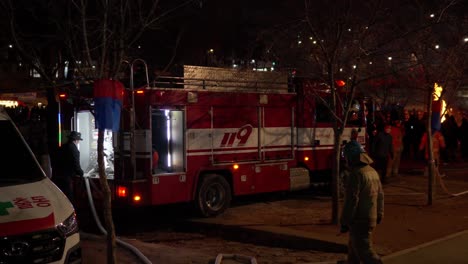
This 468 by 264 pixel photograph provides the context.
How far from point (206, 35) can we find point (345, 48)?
52.8 feet

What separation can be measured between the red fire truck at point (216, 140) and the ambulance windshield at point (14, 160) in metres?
3.60

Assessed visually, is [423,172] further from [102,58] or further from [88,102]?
[102,58]

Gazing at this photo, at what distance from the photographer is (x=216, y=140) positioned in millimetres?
11680

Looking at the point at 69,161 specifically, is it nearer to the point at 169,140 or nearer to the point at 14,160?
the point at 169,140

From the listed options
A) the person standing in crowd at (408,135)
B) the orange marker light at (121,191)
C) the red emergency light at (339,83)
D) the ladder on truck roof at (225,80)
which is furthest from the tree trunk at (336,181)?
the person standing in crowd at (408,135)

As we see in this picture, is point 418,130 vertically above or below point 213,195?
above

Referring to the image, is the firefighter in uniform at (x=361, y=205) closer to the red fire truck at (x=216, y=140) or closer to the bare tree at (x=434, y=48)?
the red fire truck at (x=216, y=140)

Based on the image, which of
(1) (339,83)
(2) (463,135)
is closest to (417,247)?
(1) (339,83)

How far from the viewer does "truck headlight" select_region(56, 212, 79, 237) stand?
5506 mm

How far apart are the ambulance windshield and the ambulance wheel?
5.07 m

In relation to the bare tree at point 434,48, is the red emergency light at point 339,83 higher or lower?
lower

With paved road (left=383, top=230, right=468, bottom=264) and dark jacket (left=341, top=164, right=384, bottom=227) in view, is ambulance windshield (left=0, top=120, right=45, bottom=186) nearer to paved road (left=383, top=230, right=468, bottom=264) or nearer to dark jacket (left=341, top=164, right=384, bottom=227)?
dark jacket (left=341, top=164, right=384, bottom=227)

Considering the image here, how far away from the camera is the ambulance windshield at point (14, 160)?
6.21 metres

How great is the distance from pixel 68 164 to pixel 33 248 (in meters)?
5.52
